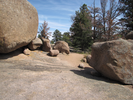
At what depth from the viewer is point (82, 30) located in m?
14.4

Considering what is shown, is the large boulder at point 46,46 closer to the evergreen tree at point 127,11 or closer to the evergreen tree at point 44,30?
the evergreen tree at point 44,30

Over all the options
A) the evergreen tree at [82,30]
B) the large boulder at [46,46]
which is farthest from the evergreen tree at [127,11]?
the large boulder at [46,46]

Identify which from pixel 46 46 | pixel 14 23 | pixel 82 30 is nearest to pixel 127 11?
pixel 82 30

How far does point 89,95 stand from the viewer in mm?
2025

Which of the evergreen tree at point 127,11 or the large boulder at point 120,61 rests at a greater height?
the evergreen tree at point 127,11

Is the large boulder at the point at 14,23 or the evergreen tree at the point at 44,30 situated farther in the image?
the evergreen tree at the point at 44,30

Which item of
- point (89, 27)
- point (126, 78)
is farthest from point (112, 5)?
point (126, 78)

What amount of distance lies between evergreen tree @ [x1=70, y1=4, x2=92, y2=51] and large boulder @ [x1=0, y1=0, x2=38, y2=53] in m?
9.72

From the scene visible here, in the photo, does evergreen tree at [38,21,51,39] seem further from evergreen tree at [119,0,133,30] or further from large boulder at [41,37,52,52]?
evergreen tree at [119,0,133,30]

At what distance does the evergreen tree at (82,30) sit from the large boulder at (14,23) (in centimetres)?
972

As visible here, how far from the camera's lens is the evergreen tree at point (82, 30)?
1439cm

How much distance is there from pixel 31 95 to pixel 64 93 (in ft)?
2.26

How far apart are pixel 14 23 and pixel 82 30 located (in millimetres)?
11239

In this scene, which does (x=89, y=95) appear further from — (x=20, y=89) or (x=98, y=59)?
(x=98, y=59)
